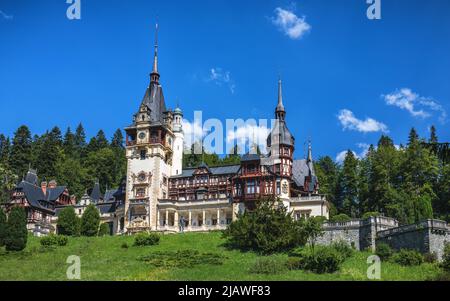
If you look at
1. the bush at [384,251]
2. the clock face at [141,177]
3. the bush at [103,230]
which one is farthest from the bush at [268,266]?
the clock face at [141,177]

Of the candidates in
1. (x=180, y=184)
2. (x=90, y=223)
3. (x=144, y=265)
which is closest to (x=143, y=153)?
(x=180, y=184)

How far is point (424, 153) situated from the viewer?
248 feet

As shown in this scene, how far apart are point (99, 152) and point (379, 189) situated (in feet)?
179

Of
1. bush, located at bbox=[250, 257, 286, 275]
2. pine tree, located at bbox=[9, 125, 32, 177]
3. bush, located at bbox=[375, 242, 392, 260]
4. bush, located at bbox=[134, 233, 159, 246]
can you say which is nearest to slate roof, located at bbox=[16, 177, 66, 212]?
pine tree, located at bbox=[9, 125, 32, 177]

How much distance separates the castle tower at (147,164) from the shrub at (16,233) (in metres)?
16.1

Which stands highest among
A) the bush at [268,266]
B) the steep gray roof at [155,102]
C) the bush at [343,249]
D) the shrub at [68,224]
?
the steep gray roof at [155,102]

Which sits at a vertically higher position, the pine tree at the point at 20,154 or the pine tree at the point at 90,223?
the pine tree at the point at 20,154

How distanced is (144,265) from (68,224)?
1019 inches

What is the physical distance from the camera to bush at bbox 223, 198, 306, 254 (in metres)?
52.2

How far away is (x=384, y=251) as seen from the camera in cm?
4956

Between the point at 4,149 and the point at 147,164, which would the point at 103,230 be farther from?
the point at 4,149

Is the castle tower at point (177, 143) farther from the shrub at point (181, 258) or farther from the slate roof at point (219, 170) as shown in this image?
the shrub at point (181, 258)

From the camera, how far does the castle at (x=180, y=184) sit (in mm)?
70688
